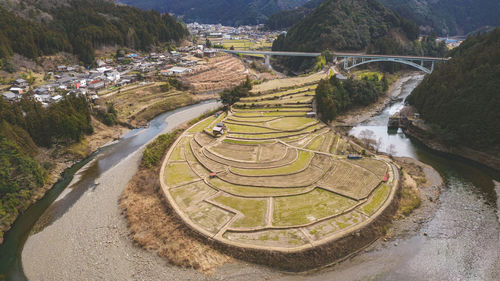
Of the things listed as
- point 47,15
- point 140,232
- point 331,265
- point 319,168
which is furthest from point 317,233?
point 47,15

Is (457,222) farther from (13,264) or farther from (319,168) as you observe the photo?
(13,264)

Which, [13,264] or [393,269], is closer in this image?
[393,269]

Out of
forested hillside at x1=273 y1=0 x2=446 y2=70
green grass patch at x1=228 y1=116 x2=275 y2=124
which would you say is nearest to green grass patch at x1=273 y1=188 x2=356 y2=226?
green grass patch at x1=228 y1=116 x2=275 y2=124

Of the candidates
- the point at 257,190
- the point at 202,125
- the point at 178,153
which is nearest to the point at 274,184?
the point at 257,190

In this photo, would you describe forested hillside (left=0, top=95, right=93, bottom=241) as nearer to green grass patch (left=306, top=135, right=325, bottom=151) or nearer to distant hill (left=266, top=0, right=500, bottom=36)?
green grass patch (left=306, top=135, right=325, bottom=151)

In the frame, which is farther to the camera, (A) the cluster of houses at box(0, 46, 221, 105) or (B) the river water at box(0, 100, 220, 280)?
(A) the cluster of houses at box(0, 46, 221, 105)

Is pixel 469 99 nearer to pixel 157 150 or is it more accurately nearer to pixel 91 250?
pixel 157 150
